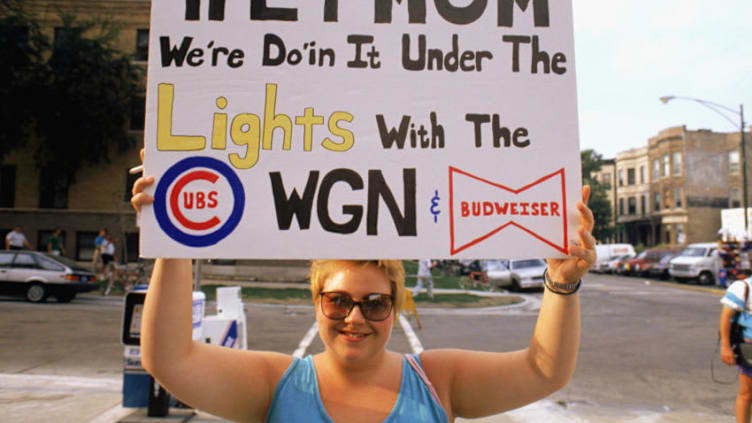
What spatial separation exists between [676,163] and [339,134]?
194 ft

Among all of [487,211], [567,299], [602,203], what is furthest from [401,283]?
[602,203]

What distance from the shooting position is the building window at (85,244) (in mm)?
28156

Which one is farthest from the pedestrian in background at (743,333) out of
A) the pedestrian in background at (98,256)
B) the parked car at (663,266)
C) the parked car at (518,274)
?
the parked car at (663,266)

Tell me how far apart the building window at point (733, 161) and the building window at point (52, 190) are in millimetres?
54918

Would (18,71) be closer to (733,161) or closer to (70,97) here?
(70,97)

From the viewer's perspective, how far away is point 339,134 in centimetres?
193

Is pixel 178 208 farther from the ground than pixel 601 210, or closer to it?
closer to it

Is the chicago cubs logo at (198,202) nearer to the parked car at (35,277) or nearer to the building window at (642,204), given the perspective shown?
the parked car at (35,277)

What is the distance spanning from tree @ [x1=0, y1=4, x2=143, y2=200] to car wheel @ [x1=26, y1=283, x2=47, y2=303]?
1412 cm

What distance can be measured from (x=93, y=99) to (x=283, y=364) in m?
29.2

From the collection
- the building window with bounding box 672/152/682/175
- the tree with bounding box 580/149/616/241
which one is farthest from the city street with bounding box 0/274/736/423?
the tree with bounding box 580/149/616/241

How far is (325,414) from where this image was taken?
5.69ft

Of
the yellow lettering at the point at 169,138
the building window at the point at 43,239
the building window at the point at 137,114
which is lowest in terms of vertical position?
the yellow lettering at the point at 169,138

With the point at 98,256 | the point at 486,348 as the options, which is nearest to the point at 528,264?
the point at 486,348
